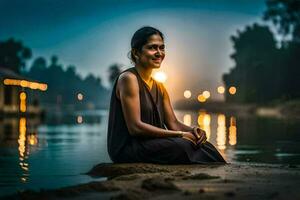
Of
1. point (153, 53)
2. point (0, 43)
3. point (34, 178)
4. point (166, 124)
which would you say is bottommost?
point (34, 178)

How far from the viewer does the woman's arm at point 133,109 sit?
8.16m

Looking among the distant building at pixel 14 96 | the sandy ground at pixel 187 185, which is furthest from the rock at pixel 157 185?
the distant building at pixel 14 96

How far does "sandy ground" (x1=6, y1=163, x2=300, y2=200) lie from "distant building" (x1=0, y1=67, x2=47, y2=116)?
43.8m

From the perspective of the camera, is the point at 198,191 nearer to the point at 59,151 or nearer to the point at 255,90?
the point at 59,151

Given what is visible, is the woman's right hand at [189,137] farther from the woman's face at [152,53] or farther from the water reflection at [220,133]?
the water reflection at [220,133]

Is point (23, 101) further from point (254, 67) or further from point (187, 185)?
point (187, 185)

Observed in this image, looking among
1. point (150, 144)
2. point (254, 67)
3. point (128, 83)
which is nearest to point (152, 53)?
point (128, 83)

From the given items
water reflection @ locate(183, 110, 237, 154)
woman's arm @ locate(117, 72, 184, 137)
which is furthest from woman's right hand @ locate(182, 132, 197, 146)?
water reflection @ locate(183, 110, 237, 154)

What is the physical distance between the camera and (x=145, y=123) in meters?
8.27

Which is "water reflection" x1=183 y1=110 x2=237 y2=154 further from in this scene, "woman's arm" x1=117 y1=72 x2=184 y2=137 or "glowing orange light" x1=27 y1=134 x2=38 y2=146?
"woman's arm" x1=117 y1=72 x2=184 y2=137

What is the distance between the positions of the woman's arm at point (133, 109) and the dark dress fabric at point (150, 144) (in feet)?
0.36

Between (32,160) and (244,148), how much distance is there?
5272 mm

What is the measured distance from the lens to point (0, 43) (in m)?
91.4

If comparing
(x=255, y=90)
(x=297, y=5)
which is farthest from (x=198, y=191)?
(x=255, y=90)
